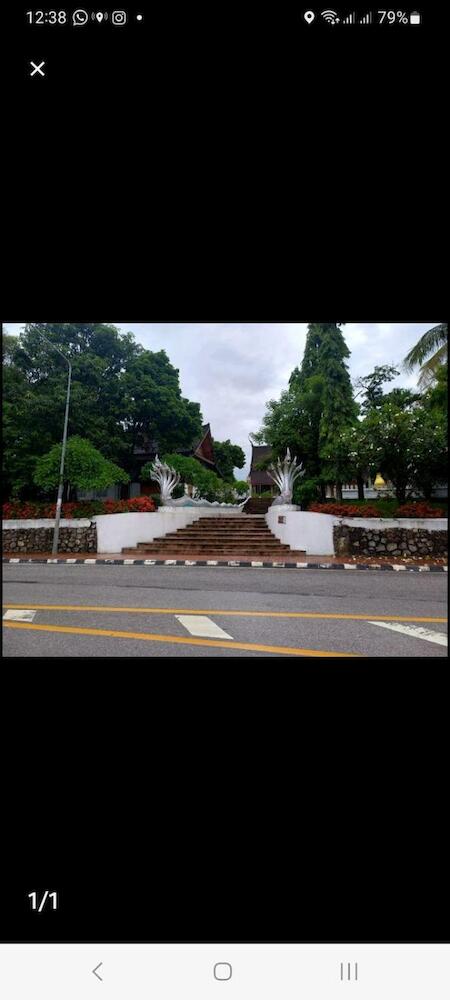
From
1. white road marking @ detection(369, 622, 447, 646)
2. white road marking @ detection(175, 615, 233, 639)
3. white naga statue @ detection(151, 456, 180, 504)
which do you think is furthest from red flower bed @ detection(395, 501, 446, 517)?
white naga statue @ detection(151, 456, 180, 504)

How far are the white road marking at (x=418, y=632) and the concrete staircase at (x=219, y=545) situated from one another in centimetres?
521

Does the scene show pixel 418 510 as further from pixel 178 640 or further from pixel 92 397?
pixel 92 397

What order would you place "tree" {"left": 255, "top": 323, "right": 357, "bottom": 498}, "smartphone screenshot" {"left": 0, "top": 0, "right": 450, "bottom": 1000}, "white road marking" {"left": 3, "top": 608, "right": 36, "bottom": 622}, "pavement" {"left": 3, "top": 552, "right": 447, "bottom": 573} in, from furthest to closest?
"tree" {"left": 255, "top": 323, "right": 357, "bottom": 498}
"pavement" {"left": 3, "top": 552, "right": 447, "bottom": 573}
"white road marking" {"left": 3, "top": 608, "right": 36, "bottom": 622}
"smartphone screenshot" {"left": 0, "top": 0, "right": 450, "bottom": 1000}

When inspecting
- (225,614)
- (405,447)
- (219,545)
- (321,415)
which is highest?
(321,415)

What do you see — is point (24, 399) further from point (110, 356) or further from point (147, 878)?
point (147, 878)

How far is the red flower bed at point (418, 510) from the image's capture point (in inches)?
322

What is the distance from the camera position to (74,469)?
33.4ft

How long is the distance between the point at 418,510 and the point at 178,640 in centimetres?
691

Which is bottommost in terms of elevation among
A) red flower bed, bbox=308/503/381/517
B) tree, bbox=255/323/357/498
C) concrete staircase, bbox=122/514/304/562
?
concrete staircase, bbox=122/514/304/562

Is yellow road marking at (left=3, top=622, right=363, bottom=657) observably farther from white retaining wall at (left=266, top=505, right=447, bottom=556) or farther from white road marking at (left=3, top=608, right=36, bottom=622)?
white retaining wall at (left=266, top=505, right=447, bottom=556)

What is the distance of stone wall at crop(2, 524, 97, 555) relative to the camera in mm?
10555

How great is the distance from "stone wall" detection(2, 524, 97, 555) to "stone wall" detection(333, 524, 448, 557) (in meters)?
6.11
